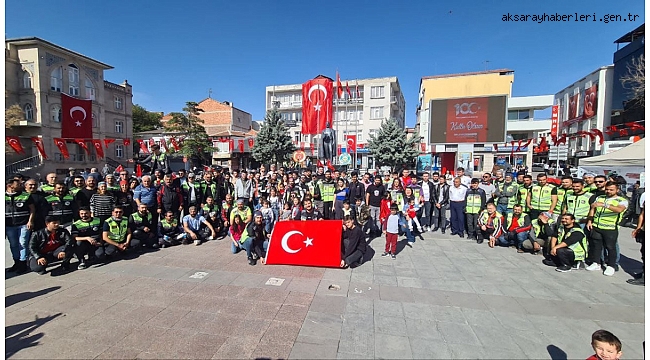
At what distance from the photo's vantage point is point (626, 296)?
14.0ft

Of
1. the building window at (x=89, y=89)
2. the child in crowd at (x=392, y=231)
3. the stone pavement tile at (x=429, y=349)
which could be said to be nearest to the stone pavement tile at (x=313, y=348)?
the stone pavement tile at (x=429, y=349)

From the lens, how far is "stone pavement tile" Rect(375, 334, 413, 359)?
9.45 ft

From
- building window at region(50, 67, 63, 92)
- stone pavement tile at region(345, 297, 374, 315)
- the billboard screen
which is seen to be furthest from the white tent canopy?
building window at region(50, 67, 63, 92)

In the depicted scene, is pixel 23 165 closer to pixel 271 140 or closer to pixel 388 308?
pixel 271 140

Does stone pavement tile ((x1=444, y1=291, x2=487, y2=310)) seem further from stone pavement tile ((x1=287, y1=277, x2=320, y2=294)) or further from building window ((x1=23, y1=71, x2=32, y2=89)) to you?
building window ((x1=23, y1=71, x2=32, y2=89))

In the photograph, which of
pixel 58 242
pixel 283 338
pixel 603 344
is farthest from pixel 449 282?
pixel 58 242

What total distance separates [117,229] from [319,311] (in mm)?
4913

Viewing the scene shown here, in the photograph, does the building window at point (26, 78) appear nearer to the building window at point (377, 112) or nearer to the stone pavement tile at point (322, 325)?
the building window at point (377, 112)

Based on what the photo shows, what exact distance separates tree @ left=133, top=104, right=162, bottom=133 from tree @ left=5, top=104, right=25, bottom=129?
19.3 m

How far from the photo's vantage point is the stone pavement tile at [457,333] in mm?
3107

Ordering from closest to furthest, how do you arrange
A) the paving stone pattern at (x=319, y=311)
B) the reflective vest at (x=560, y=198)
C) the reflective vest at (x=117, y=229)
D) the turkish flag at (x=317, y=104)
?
the paving stone pattern at (x=319, y=311) < the reflective vest at (x=117, y=229) < the reflective vest at (x=560, y=198) < the turkish flag at (x=317, y=104)

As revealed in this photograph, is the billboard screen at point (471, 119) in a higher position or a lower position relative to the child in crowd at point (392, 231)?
A: higher

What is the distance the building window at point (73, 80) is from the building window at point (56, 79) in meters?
0.67

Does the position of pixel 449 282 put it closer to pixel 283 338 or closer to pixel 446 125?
pixel 283 338
